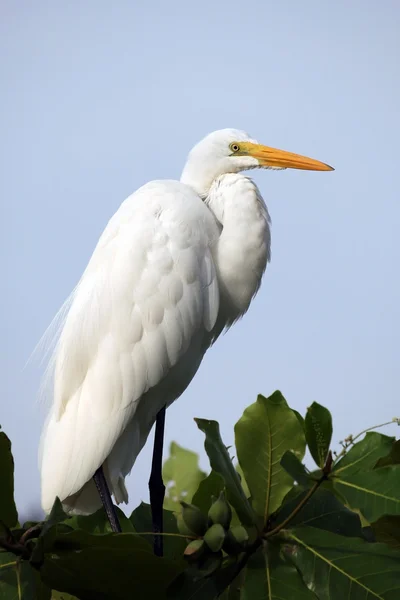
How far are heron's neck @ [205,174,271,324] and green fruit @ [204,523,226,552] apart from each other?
233 centimetres

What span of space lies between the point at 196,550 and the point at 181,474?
905mm

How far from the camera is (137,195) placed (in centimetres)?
365

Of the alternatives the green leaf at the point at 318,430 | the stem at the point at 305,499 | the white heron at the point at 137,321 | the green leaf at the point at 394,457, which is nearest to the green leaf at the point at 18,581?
the stem at the point at 305,499

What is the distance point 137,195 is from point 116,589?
2595mm

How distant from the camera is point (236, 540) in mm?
1224

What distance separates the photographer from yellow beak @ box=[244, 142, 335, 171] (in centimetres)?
380

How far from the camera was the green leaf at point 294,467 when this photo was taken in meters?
1.16

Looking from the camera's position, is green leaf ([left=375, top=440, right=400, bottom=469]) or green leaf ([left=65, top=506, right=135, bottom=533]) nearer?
green leaf ([left=375, top=440, right=400, bottom=469])

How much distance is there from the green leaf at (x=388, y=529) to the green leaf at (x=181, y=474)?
0.60 meters

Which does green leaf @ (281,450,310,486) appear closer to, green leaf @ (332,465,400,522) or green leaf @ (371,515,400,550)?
green leaf @ (332,465,400,522)

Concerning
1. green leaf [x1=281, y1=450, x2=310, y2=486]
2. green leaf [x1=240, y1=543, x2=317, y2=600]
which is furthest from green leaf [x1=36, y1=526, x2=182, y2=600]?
green leaf [x1=281, y1=450, x2=310, y2=486]

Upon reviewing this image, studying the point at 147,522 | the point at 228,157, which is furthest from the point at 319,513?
the point at 228,157

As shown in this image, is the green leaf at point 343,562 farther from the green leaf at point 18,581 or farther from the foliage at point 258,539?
the green leaf at point 18,581

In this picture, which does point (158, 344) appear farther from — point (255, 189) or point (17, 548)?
point (17, 548)
